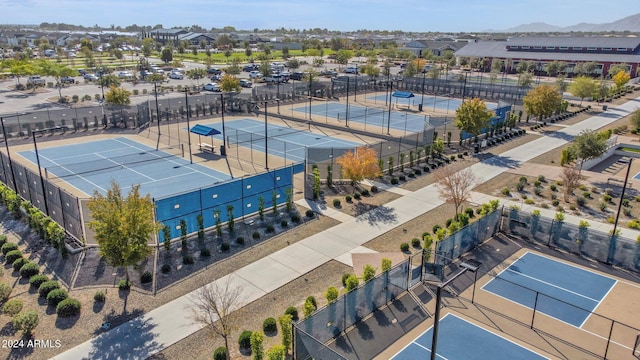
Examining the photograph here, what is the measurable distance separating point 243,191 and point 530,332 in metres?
15.1

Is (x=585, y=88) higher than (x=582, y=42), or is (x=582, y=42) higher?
Result: (x=582, y=42)

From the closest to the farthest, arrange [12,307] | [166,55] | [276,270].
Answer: [12,307], [276,270], [166,55]

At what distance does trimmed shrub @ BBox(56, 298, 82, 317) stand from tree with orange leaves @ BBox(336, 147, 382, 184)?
1685 cm

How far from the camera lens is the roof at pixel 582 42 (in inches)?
4043

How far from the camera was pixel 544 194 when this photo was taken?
30125 millimetres

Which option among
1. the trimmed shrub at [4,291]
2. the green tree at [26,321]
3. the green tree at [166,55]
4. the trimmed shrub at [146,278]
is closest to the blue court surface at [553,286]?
the trimmed shrub at [146,278]

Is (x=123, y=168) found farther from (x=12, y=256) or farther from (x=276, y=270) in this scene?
(x=276, y=270)

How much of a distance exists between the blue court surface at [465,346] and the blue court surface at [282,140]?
22.0 metres

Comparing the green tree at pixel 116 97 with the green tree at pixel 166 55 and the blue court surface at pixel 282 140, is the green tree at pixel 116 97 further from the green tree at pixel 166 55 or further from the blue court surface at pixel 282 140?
the green tree at pixel 166 55

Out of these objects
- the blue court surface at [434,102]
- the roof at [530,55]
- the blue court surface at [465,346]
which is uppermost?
the roof at [530,55]

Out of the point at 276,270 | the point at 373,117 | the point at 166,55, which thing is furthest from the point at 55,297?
the point at 166,55

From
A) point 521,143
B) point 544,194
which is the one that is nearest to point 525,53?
point 521,143

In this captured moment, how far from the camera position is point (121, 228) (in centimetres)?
1650

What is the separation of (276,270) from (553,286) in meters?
12.0
